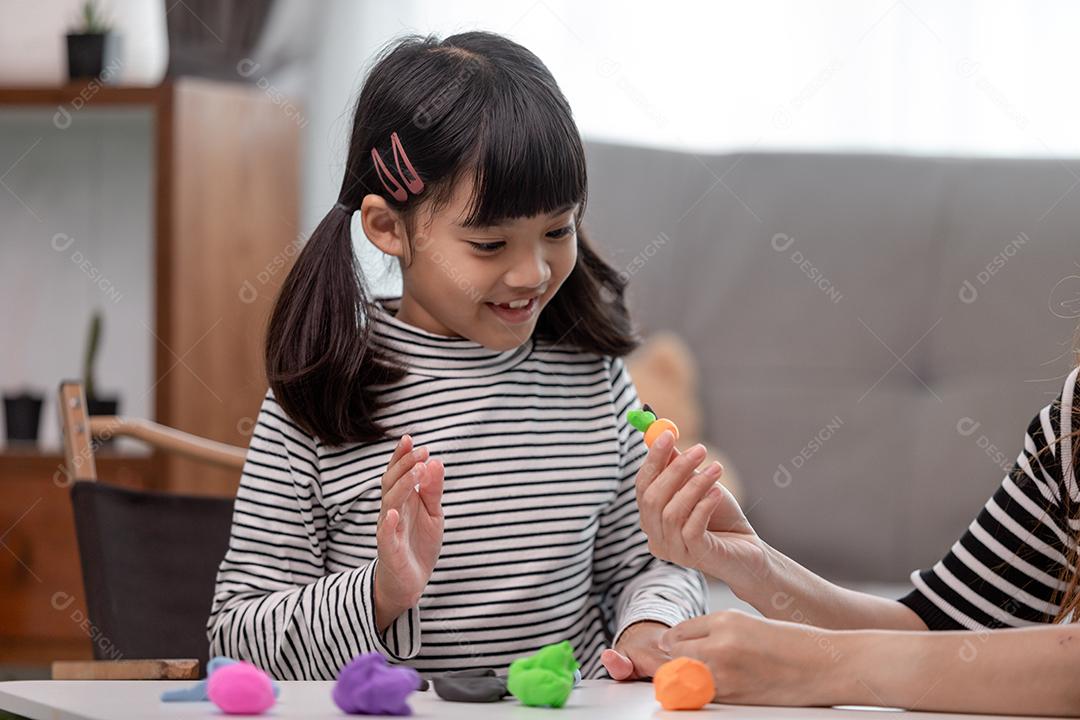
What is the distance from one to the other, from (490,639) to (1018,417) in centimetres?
128

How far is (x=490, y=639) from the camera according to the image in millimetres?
1151

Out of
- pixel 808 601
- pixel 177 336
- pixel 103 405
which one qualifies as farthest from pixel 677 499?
pixel 103 405

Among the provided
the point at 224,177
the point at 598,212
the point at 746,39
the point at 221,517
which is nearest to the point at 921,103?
the point at 746,39

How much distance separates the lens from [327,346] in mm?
1162

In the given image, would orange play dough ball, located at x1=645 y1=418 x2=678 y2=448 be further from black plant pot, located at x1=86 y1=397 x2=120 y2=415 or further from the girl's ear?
black plant pot, located at x1=86 y1=397 x2=120 y2=415

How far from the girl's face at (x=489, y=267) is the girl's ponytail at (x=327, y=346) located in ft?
0.21

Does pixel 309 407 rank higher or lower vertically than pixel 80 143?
lower

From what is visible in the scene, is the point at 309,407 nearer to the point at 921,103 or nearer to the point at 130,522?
the point at 130,522

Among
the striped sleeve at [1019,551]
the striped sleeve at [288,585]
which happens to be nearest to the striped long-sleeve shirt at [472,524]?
the striped sleeve at [288,585]

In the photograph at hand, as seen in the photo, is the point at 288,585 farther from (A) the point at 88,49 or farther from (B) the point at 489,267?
(A) the point at 88,49

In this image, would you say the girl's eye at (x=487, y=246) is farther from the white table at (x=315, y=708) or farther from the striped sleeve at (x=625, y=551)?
the white table at (x=315, y=708)

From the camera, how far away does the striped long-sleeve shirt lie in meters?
1.09

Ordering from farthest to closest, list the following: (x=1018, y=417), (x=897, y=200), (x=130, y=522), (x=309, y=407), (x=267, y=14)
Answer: (x=267, y=14) < (x=897, y=200) < (x=1018, y=417) < (x=130, y=522) < (x=309, y=407)

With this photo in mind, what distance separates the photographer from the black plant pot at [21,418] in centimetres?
271
